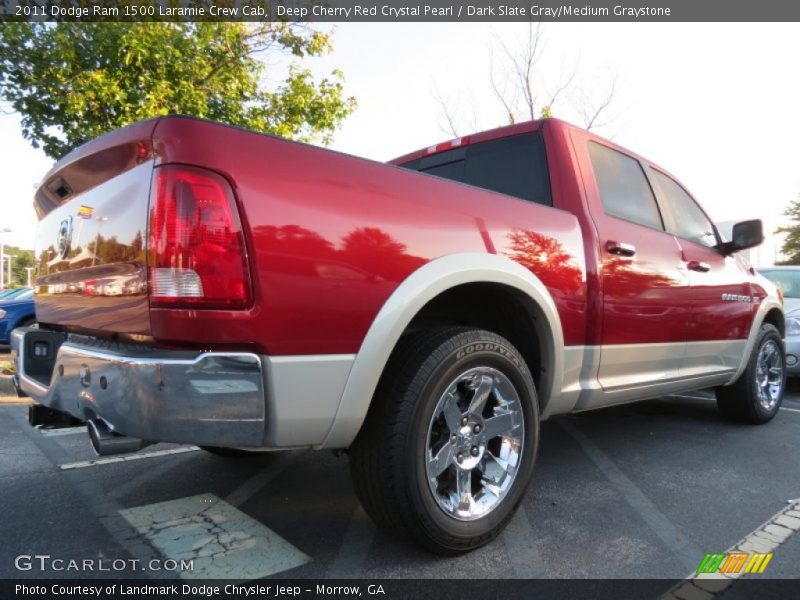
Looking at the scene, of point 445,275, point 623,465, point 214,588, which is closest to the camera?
point 214,588

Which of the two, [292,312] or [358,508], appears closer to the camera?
[292,312]

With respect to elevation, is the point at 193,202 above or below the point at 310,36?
below

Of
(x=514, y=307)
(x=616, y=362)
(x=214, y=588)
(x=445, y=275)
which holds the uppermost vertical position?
(x=445, y=275)

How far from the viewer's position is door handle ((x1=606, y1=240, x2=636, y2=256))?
293cm

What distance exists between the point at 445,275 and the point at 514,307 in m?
0.64

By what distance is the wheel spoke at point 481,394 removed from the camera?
227 cm

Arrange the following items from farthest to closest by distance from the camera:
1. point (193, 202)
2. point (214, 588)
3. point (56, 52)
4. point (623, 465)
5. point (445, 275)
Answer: point (56, 52) → point (623, 465) → point (445, 275) → point (214, 588) → point (193, 202)

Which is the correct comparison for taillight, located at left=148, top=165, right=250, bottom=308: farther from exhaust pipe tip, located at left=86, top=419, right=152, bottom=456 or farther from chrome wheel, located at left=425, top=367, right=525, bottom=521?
chrome wheel, located at left=425, top=367, right=525, bottom=521

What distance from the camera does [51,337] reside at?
2.21 m

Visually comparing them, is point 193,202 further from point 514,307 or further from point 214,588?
point 514,307

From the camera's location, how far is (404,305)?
199 centimetres

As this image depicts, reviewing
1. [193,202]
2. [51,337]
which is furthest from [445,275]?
[51,337]

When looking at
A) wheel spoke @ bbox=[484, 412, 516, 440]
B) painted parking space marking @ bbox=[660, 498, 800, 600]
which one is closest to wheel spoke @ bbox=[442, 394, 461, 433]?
wheel spoke @ bbox=[484, 412, 516, 440]

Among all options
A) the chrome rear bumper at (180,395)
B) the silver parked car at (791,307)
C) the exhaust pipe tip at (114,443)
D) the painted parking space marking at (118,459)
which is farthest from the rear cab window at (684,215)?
the painted parking space marking at (118,459)
